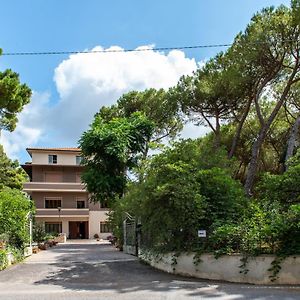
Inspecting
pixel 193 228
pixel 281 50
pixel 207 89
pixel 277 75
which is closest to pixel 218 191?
pixel 193 228

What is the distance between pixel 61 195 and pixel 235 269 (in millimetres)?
41232

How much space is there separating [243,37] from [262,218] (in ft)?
33.6

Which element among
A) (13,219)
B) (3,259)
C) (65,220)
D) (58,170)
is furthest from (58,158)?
(3,259)

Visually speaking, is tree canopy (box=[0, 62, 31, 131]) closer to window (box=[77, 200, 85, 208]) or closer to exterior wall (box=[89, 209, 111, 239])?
window (box=[77, 200, 85, 208])

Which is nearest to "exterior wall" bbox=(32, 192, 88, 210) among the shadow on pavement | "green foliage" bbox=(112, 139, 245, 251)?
the shadow on pavement

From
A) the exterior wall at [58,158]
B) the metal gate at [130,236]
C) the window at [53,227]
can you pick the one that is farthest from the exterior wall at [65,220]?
the metal gate at [130,236]

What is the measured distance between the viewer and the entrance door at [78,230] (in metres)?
51.9

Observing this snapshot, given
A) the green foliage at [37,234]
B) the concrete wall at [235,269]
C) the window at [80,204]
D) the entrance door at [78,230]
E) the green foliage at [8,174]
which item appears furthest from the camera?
the entrance door at [78,230]

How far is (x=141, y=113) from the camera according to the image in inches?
1161

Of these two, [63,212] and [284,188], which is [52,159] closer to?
[63,212]

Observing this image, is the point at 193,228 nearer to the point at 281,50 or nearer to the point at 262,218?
the point at 262,218

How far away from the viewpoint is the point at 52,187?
1951 inches

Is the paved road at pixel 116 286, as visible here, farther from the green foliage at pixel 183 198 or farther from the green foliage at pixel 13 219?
the green foliage at pixel 13 219

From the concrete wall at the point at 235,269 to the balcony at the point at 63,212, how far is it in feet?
124
